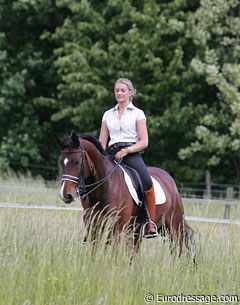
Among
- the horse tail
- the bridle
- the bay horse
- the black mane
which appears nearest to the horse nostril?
the bay horse

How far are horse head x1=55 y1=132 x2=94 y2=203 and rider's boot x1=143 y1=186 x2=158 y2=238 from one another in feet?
3.18

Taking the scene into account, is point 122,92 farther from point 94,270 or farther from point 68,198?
point 94,270

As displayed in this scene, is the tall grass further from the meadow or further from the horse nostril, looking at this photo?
the horse nostril

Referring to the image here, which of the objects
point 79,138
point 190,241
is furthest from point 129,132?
point 190,241

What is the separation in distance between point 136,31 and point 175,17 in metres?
1.44

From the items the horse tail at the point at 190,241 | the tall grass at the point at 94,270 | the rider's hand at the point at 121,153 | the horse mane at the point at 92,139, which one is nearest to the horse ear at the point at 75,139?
the horse mane at the point at 92,139

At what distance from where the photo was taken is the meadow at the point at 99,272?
7.23 meters

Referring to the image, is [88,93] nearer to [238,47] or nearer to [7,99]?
[7,99]

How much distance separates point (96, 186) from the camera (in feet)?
30.5

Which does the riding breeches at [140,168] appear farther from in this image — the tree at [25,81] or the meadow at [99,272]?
the tree at [25,81]

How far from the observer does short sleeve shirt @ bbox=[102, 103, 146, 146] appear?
9.69 m

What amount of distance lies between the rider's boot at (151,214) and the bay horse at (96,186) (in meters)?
0.09

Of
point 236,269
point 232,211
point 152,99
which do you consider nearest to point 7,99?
point 152,99

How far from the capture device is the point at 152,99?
80.4 feet
